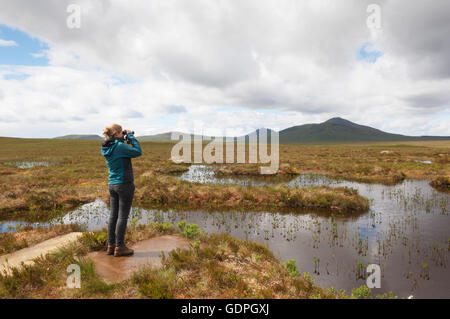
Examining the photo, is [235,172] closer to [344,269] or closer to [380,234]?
[380,234]

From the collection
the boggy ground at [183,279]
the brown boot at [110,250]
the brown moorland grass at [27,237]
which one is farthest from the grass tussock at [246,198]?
the brown boot at [110,250]

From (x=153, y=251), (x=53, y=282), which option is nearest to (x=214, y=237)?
(x=153, y=251)

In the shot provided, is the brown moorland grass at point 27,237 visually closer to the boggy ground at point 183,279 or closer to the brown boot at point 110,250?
the boggy ground at point 183,279

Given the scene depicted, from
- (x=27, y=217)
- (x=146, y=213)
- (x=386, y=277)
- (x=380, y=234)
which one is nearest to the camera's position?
(x=386, y=277)

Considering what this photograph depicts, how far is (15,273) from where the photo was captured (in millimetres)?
5023

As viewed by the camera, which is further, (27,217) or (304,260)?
(27,217)

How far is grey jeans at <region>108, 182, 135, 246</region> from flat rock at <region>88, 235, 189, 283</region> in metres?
0.48

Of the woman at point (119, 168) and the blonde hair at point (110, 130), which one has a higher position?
the blonde hair at point (110, 130)

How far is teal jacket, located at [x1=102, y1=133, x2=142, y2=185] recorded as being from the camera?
5684 mm

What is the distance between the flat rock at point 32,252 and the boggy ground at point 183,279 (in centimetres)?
61

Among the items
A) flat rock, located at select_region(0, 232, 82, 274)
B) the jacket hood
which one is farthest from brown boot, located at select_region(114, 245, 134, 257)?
the jacket hood

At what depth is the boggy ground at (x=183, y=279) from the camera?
15.5 feet
